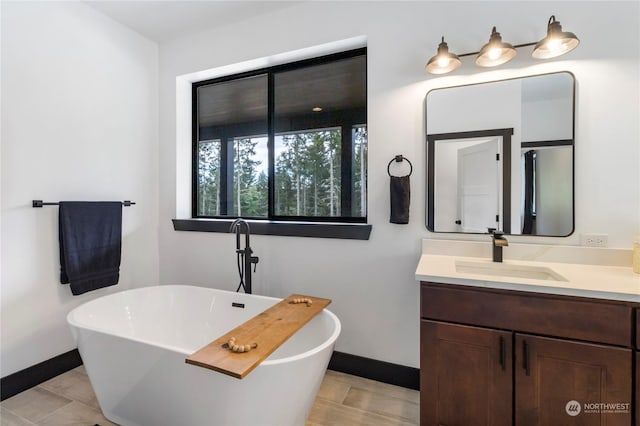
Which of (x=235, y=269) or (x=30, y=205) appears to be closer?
(x=30, y=205)

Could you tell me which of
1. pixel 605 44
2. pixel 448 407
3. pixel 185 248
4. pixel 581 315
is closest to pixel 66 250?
pixel 185 248

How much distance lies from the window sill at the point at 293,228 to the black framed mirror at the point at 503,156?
18.7 inches

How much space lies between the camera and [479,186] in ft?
6.06

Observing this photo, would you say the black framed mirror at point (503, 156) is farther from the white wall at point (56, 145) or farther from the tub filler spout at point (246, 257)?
the white wall at point (56, 145)

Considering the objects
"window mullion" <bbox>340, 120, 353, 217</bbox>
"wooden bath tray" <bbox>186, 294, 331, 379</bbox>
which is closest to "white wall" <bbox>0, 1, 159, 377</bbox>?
"wooden bath tray" <bbox>186, 294, 331, 379</bbox>

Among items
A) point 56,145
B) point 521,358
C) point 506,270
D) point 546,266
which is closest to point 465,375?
point 521,358

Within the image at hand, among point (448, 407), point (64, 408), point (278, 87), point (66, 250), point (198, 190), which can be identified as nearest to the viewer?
point (448, 407)

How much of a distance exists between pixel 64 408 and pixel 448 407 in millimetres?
2134

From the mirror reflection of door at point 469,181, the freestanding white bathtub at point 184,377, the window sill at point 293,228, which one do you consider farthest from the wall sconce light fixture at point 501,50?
the freestanding white bathtub at point 184,377

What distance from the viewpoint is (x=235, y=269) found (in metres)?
2.54

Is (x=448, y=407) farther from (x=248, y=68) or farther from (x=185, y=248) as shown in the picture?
(x=248, y=68)

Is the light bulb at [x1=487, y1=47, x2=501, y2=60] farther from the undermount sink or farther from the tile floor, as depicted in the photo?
the tile floor

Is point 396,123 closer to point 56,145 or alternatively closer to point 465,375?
point 465,375

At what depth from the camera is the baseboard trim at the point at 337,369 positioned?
1901 mm
